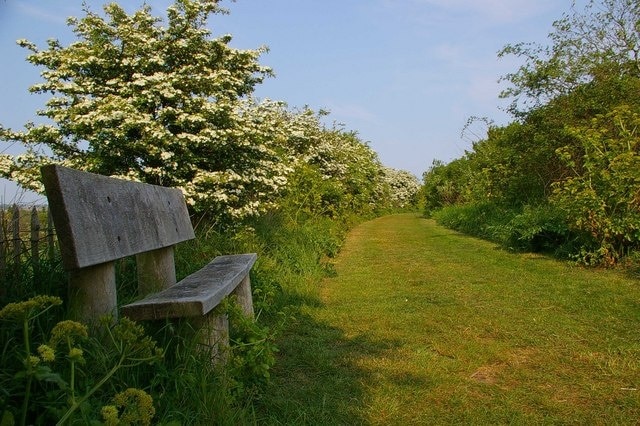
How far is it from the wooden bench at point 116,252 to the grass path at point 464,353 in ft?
2.63

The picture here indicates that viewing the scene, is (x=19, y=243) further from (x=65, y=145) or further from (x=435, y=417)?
(x=65, y=145)

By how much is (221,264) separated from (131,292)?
2.42ft

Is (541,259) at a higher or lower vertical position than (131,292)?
lower

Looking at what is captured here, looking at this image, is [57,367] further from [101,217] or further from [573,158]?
[573,158]

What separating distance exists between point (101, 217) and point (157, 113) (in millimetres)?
6588

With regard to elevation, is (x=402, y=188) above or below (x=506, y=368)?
above

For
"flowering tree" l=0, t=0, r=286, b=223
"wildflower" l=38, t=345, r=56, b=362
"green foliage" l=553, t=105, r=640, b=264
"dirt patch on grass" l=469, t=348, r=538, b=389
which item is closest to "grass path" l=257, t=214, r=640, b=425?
"dirt patch on grass" l=469, t=348, r=538, b=389

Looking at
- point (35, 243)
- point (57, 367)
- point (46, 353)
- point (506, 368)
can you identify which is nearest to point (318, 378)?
point (506, 368)

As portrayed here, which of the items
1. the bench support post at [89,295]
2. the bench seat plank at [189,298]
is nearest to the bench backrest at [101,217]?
the bench support post at [89,295]

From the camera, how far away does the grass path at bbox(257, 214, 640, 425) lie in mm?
3074

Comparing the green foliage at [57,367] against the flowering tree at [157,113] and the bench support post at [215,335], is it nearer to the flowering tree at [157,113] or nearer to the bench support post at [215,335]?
the bench support post at [215,335]

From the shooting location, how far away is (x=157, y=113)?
29.3ft

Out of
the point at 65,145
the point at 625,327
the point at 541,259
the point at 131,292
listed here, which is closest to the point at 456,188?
the point at 541,259

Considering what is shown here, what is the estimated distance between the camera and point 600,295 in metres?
5.95
